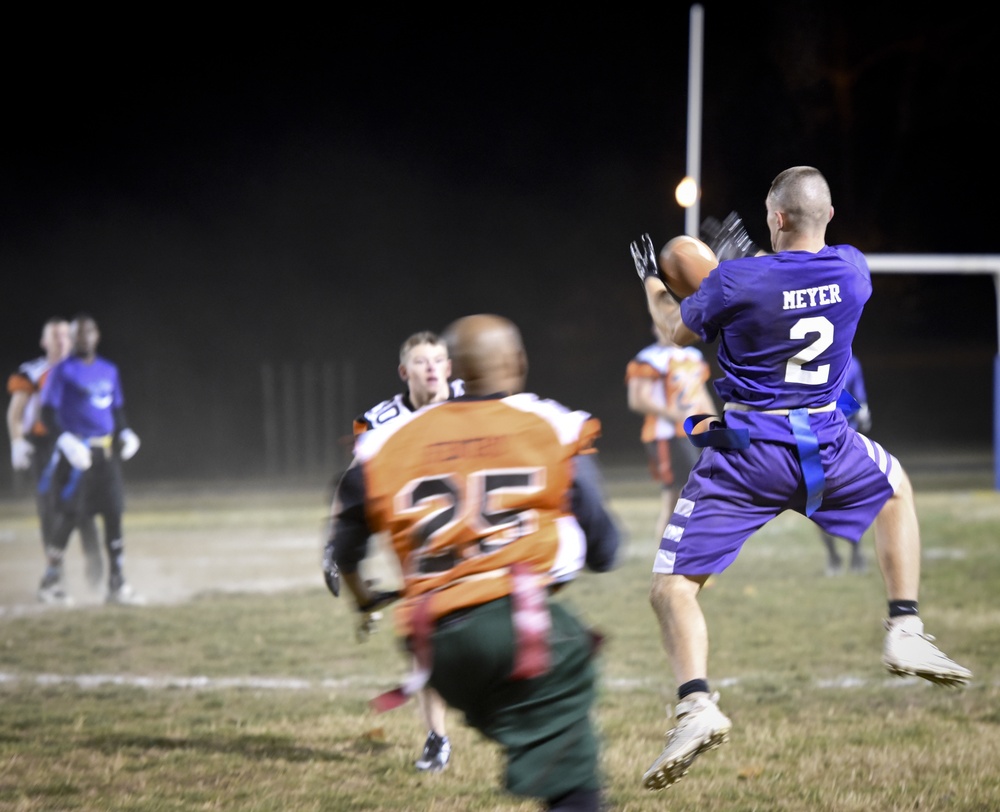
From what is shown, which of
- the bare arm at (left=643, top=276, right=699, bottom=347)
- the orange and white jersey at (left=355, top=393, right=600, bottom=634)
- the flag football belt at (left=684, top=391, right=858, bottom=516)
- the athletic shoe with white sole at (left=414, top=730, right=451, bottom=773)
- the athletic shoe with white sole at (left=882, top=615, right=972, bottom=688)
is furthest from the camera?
the athletic shoe with white sole at (left=414, top=730, right=451, bottom=773)

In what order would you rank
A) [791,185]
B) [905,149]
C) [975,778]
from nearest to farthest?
[791,185]
[975,778]
[905,149]

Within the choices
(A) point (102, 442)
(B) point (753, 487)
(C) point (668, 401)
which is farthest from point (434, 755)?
(C) point (668, 401)

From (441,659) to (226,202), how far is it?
3407 cm

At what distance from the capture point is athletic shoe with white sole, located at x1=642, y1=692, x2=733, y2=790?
3.84m

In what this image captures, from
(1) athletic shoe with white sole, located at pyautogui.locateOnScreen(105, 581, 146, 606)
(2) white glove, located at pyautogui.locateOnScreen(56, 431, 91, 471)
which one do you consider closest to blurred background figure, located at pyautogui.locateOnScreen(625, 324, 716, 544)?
(1) athletic shoe with white sole, located at pyautogui.locateOnScreen(105, 581, 146, 606)

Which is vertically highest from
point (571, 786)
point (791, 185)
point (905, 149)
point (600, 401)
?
point (905, 149)

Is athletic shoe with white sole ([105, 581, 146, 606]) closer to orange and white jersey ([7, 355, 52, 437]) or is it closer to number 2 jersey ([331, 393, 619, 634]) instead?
orange and white jersey ([7, 355, 52, 437])

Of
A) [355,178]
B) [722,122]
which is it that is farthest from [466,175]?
[722,122]

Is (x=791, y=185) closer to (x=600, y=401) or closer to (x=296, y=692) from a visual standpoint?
(x=296, y=692)

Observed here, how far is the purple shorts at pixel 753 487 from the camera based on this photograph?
167 inches

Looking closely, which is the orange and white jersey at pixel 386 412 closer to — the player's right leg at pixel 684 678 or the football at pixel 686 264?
the football at pixel 686 264

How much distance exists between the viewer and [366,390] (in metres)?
33.9

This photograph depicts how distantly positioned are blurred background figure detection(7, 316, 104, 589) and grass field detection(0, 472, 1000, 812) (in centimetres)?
46

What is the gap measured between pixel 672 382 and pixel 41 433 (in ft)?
19.3
